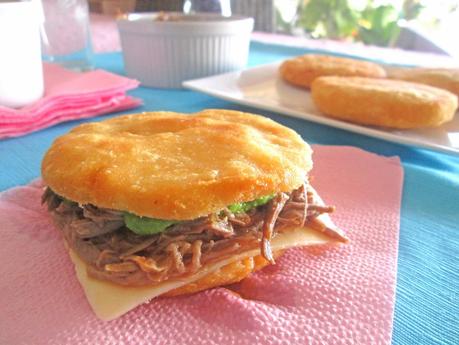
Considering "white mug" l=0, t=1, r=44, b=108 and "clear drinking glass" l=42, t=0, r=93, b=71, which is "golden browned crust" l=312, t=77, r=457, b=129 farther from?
"clear drinking glass" l=42, t=0, r=93, b=71

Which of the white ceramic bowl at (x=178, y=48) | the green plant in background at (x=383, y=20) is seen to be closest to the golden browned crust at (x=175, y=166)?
the white ceramic bowl at (x=178, y=48)

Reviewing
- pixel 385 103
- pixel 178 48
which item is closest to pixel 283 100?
pixel 385 103

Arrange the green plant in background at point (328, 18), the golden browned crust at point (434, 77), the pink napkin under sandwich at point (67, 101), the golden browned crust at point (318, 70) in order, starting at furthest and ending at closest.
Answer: the green plant in background at point (328, 18)
the golden browned crust at point (318, 70)
the golden browned crust at point (434, 77)
the pink napkin under sandwich at point (67, 101)

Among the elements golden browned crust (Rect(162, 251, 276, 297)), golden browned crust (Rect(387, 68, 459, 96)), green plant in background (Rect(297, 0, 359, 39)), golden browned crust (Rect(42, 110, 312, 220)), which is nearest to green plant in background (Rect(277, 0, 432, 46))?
green plant in background (Rect(297, 0, 359, 39))

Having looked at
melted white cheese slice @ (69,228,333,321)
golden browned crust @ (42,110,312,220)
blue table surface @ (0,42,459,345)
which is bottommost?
blue table surface @ (0,42,459,345)

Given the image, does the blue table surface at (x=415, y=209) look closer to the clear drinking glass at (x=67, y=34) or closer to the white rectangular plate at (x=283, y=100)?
the white rectangular plate at (x=283, y=100)

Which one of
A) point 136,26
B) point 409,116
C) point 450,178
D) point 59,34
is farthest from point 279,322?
point 59,34
